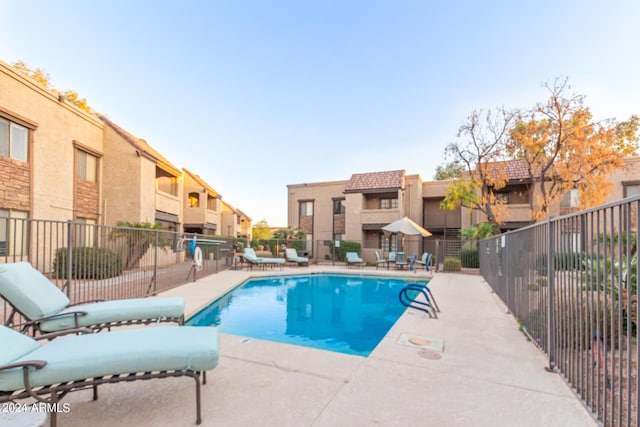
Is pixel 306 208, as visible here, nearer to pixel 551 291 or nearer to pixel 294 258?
pixel 294 258

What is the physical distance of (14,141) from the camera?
35.2ft

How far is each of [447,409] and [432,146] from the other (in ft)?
63.0

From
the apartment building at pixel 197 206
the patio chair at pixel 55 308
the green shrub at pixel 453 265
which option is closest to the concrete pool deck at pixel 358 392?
the patio chair at pixel 55 308

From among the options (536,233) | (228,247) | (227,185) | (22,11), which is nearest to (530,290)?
(536,233)

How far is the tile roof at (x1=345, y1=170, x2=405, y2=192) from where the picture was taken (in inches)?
852

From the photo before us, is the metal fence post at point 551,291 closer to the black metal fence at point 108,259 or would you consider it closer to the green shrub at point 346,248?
the black metal fence at point 108,259

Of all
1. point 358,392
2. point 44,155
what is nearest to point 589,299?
point 358,392

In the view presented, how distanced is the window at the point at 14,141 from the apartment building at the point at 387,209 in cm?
1682

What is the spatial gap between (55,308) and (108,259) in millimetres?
4075

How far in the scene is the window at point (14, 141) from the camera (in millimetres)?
10352

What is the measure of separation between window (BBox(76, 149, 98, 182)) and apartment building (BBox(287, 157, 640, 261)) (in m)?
14.4

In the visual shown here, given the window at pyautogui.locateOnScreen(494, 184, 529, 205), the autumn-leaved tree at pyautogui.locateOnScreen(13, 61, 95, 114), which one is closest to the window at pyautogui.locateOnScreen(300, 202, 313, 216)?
the window at pyautogui.locateOnScreen(494, 184, 529, 205)

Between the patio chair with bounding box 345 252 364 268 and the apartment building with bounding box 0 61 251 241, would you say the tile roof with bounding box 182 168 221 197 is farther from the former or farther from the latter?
the patio chair with bounding box 345 252 364 268

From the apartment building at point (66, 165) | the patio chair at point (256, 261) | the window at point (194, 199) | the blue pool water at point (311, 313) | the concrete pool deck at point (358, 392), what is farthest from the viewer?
the window at point (194, 199)
